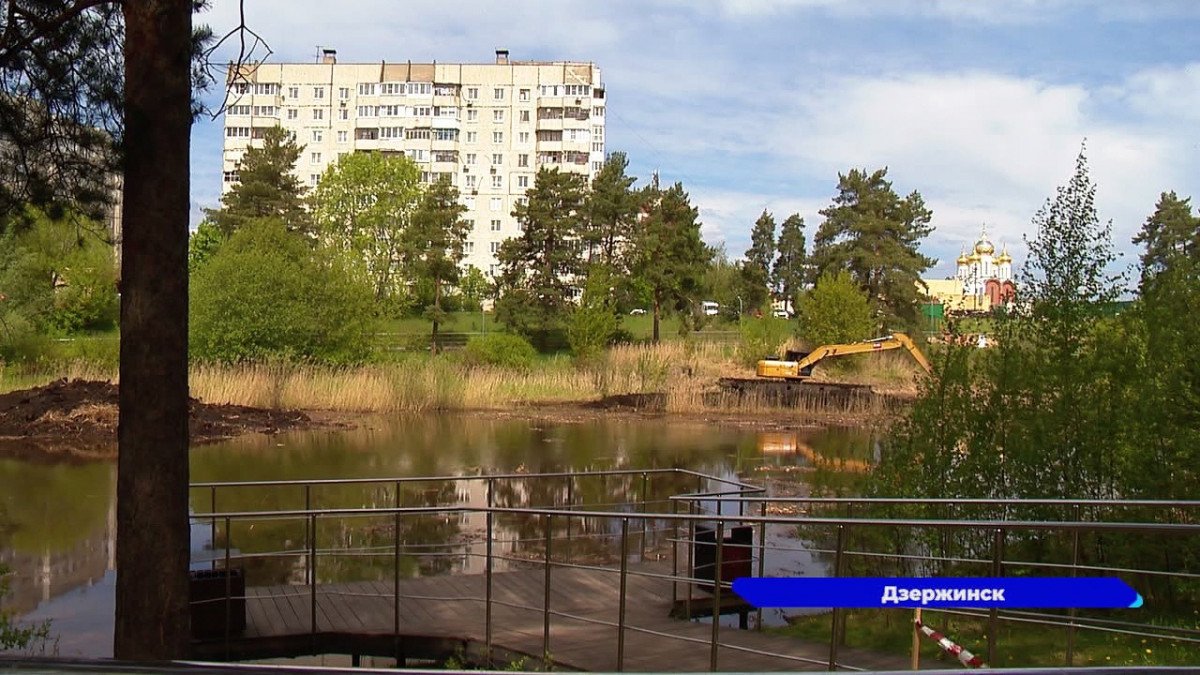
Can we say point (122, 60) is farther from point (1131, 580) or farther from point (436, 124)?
point (436, 124)

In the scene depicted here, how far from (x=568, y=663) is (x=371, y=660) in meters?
2.09

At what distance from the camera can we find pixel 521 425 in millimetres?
31078

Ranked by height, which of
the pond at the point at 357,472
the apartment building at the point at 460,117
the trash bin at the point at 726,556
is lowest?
the pond at the point at 357,472

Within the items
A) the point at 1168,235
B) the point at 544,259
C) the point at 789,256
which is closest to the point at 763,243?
the point at 789,256

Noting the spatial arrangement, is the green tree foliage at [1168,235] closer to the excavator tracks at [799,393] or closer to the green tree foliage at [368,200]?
the excavator tracks at [799,393]

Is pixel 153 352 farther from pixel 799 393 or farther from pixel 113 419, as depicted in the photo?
pixel 799 393

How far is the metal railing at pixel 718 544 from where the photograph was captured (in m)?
6.91

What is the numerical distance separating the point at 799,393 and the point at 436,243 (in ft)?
76.8

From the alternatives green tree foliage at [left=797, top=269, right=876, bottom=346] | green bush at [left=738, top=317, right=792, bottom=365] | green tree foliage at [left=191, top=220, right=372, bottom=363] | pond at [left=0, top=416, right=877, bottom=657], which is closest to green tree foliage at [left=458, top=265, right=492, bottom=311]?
green bush at [left=738, top=317, right=792, bottom=365]

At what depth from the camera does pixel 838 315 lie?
1858 inches

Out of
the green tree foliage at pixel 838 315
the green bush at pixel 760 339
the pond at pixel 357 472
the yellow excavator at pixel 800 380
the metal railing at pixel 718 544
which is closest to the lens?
the metal railing at pixel 718 544

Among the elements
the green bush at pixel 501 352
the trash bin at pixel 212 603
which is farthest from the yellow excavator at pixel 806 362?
the trash bin at pixel 212 603

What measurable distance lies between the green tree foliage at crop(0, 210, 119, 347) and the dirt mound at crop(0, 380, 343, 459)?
216 cm

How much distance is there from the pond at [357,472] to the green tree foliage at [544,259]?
834 inches
